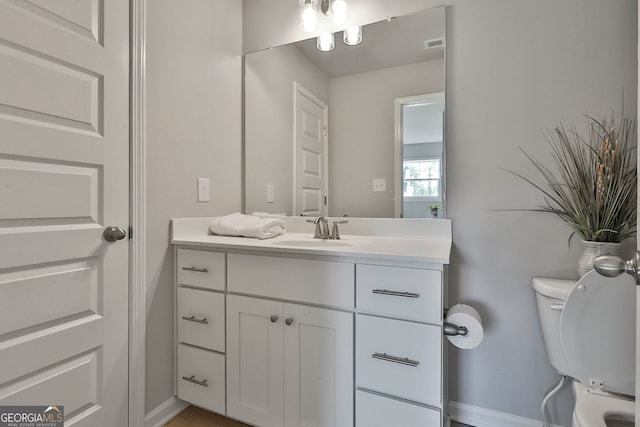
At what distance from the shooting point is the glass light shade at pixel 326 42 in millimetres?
1776

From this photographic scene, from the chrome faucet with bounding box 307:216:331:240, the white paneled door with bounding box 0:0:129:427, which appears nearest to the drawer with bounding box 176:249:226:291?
the white paneled door with bounding box 0:0:129:427

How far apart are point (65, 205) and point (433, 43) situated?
171 centimetres

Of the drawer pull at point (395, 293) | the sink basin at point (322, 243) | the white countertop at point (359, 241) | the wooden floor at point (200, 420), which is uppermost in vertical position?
the white countertop at point (359, 241)

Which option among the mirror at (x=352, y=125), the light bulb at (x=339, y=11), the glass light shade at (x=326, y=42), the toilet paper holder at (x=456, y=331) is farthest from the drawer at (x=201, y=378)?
the light bulb at (x=339, y=11)

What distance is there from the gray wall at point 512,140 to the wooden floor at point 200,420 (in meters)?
1.10

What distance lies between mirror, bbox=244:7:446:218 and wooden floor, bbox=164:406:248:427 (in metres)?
1.11

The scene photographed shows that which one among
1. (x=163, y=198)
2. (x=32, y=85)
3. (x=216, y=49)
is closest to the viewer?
(x=32, y=85)

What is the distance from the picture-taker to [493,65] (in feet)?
4.70

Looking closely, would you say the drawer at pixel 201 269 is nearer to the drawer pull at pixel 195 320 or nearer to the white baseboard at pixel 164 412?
the drawer pull at pixel 195 320

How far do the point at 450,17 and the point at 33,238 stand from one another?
193 centimetres

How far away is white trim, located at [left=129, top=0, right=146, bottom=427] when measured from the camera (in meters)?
1.33

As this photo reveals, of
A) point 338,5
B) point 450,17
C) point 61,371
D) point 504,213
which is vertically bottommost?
point 61,371

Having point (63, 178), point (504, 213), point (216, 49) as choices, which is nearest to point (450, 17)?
point (504, 213)

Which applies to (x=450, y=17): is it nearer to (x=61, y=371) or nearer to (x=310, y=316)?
(x=310, y=316)
